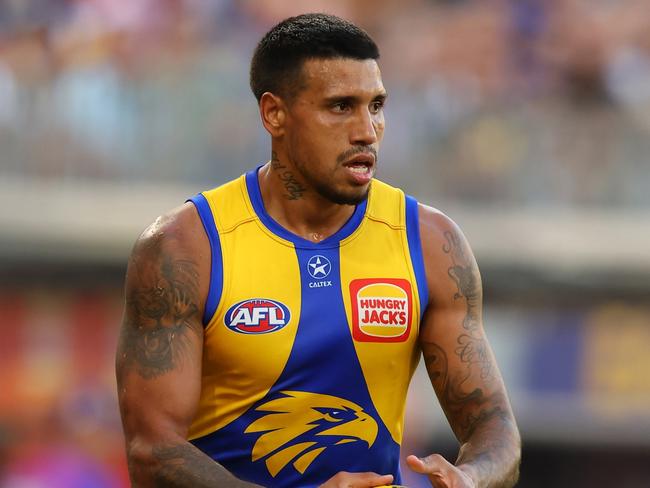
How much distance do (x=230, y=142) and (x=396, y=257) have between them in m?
9.43

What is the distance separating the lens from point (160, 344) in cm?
599

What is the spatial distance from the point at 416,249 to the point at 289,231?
0.51 metres

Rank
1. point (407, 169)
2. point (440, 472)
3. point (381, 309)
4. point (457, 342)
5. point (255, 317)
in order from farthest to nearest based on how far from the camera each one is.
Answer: point (407, 169)
point (457, 342)
point (381, 309)
point (255, 317)
point (440, 472)

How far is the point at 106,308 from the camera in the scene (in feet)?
54.4

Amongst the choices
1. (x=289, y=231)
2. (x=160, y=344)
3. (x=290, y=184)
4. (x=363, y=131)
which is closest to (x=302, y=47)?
(x=363, y=131)

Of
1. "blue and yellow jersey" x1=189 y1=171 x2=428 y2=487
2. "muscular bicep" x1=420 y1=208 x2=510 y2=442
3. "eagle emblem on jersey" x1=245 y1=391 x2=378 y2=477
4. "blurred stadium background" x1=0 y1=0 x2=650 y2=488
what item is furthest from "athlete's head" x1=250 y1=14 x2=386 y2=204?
"blurred stadium background" x1=0 y1=0 x2=650 y2=488

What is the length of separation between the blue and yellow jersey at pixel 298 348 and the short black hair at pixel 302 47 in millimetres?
522

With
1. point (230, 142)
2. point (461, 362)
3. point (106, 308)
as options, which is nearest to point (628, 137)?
point (230, 142)

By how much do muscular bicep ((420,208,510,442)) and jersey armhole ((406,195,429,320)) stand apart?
0.09 feet

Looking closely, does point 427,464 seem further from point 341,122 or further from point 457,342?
point 341,122

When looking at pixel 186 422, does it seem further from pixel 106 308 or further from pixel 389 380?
pixel 106 308

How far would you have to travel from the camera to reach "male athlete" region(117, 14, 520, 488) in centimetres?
602

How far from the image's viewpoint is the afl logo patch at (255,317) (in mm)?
6070

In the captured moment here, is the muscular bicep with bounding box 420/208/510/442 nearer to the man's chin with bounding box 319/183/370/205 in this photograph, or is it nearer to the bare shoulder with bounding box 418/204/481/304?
the bare shoulder with bounding box 418/204/481/304
